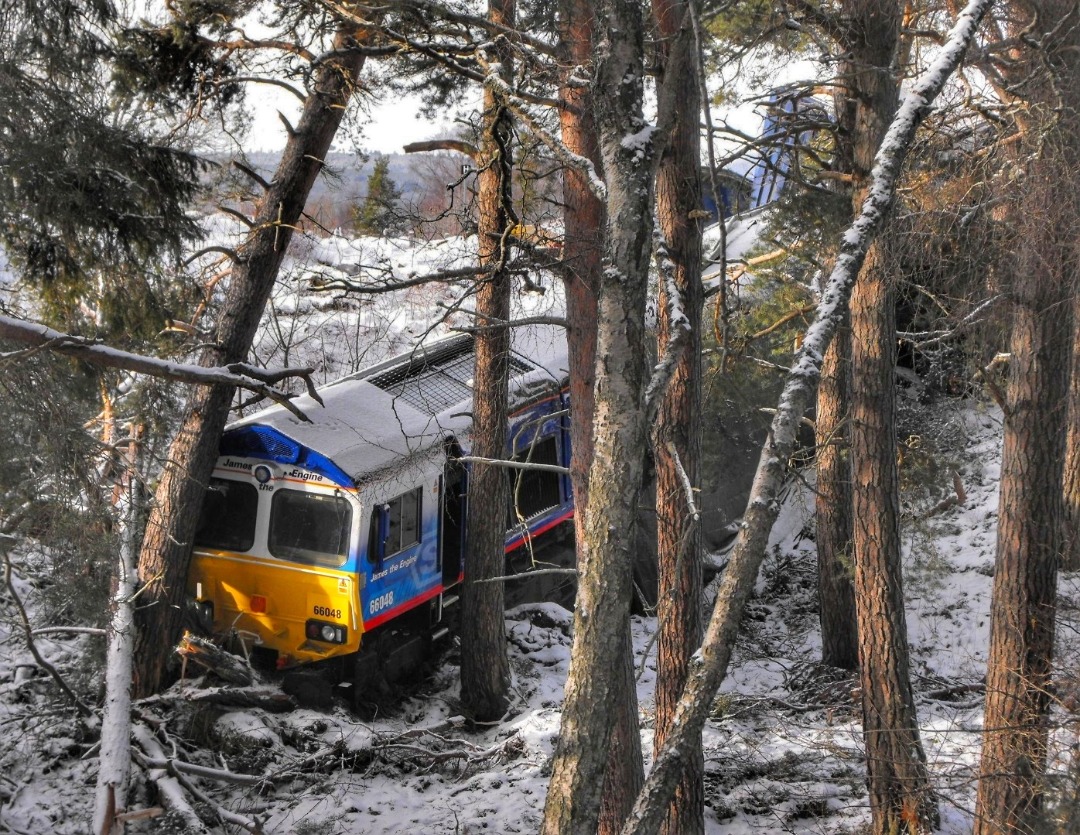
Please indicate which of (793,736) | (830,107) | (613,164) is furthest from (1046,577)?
(830,107)

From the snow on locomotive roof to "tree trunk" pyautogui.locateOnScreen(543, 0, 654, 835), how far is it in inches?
147

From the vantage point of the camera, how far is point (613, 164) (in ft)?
14.4

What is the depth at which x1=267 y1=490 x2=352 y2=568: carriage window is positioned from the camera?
912 centimetres

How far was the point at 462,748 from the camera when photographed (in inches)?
349

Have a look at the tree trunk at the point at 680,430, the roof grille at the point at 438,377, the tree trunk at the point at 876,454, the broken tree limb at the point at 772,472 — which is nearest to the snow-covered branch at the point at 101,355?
the tree trunk at the point at 680,430

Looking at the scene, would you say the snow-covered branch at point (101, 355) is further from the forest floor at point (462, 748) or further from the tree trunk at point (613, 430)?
the tree trunk at point (613, 430)

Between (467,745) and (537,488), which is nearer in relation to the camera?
(467,745)

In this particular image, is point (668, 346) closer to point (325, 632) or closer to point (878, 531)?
point (878, 531)

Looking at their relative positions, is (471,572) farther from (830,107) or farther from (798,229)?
(830,107)

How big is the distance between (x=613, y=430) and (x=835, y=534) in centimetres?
758

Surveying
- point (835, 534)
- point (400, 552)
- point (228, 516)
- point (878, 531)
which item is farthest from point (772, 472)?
point (835, 534)

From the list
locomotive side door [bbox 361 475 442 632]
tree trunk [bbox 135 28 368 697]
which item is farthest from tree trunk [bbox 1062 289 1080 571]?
tree trunk [bbox 135 28 368 697]

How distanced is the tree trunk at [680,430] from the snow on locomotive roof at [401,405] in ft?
6.94

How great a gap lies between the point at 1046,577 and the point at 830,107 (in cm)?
688
